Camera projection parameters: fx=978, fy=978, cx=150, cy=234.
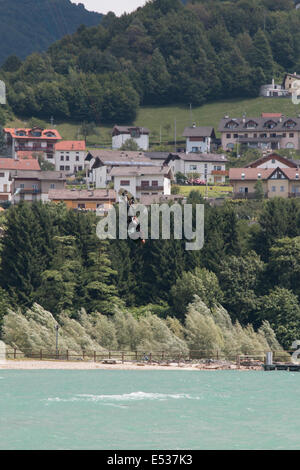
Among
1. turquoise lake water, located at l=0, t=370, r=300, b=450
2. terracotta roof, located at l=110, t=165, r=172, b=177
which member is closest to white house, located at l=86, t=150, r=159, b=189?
terracotta roof, located at l=110, t=165, r=172, b=177

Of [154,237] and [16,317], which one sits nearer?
[16,317]

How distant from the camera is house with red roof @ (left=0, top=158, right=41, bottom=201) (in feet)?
380

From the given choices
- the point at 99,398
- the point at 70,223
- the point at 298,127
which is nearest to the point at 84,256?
the point at 70,223

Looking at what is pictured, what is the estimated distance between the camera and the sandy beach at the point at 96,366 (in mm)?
62438

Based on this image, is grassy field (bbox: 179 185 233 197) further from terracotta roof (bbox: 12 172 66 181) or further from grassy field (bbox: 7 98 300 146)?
grassy field (bbox: 7 98 300 146)

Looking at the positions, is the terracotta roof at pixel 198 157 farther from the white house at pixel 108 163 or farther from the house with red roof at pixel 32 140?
the house with red roof at pixel 32 140

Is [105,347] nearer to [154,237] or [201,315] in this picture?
[201,315]

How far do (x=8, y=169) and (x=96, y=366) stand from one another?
59.8 m

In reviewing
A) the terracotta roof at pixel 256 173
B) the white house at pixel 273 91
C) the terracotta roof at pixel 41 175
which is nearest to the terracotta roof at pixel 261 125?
the white house at pixel 273 91

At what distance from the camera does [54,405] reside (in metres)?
51.3

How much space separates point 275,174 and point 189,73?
3275 inches

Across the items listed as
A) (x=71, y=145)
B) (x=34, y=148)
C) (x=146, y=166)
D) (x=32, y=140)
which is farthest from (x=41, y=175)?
(x=32, y=140)

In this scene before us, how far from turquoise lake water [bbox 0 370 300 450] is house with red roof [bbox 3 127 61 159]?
86.0 m

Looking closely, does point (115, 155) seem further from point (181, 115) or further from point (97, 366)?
point (97, 366)
